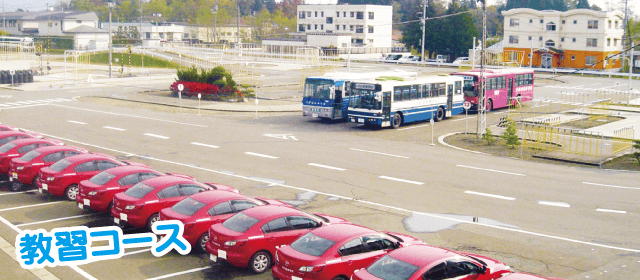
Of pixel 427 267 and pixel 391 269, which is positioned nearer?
pixel 427 267

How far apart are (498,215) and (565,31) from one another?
71.6 meters

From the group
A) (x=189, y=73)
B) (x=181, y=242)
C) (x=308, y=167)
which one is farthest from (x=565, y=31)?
(x=181, y=242)

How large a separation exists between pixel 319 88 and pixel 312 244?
83.5 ft

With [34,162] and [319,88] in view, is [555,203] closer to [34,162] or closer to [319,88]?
[34,162]

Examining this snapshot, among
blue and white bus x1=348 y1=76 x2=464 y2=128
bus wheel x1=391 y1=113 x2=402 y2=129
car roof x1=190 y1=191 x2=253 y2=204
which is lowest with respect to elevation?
car roof x1=190 y1=191 x2=253 y2=204

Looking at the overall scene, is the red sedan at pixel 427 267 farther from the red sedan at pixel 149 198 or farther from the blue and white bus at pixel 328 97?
the blue and white bus at pixel 328 97

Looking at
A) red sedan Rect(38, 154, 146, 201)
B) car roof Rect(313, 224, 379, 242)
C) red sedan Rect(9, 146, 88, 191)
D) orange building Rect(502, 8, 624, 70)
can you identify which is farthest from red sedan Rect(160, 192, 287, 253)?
orange building Rect(502, 8, 624, 70)

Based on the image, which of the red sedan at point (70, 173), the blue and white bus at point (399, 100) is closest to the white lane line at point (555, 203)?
the red sedan at point (70, 173)

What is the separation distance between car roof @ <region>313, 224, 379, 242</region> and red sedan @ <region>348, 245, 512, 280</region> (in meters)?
1.19

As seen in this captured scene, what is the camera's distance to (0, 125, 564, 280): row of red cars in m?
11.5

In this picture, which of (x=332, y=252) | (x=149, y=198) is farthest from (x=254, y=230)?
(x=149, y=198)

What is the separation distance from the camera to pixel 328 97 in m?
37.1

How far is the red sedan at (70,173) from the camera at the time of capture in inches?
758

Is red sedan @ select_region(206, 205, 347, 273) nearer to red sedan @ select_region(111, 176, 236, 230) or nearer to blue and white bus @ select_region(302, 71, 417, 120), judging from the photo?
red sedan @ select_region(111, 176, 236, 230)
